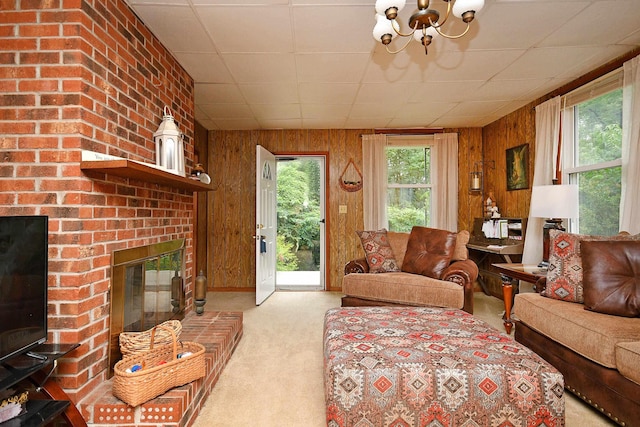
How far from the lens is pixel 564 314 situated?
2111 millimetres

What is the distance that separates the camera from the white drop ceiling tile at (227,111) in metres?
4.05

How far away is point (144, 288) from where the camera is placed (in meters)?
2.26

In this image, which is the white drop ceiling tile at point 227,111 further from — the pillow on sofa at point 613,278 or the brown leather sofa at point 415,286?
the pillow on sofa at point 613,278

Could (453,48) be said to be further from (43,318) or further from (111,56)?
(43,318)

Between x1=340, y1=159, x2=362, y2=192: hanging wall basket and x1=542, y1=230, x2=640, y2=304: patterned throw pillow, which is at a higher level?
x1=340, y1=159, x2=362, y2=192: hanging wall basket

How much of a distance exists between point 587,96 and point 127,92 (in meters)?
3.81

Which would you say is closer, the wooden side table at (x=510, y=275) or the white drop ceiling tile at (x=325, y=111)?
the wooden side table at (x=510, y=275)

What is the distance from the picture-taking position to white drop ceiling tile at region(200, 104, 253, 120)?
159 inches

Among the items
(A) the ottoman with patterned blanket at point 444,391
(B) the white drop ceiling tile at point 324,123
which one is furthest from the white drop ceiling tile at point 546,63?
(A) the ottoman with patterned blanket at point 444,391

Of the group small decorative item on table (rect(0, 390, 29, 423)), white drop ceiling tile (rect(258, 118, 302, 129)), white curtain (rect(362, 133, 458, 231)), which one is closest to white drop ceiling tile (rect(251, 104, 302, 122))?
white drop ceiling tile (rect(258, 118, 302, 129))

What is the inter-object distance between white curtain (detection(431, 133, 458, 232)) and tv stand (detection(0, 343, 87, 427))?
4.52m

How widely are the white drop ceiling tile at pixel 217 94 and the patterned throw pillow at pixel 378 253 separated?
2.07m

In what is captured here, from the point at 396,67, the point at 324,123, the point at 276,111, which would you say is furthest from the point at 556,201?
the point at 276,111

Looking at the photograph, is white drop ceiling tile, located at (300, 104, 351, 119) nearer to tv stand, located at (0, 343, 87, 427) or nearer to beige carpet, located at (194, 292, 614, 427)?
beige carpet, located at (194, 292, 614, 427)
